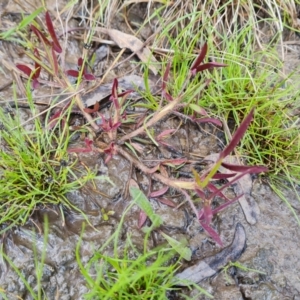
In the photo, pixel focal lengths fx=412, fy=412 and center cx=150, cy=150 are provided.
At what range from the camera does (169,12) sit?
2.07m

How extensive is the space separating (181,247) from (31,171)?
68 cm

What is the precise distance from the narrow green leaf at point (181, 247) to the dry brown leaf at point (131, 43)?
32.7 inches

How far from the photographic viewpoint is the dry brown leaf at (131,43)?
2.04 m

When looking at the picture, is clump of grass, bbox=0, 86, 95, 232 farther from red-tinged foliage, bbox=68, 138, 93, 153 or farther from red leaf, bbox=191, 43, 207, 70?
red leaf, bbox=191, 43, 207, 70

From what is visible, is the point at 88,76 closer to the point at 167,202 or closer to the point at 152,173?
the point at 152,173

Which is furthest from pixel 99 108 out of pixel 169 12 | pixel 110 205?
pixel 169 12

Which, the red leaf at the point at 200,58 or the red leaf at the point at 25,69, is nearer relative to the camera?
the red leaf at the point at 200,58

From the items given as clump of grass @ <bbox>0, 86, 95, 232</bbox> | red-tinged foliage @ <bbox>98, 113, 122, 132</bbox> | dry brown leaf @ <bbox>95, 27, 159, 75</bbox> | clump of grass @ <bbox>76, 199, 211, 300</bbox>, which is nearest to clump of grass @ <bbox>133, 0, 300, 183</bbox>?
dry brown leaf @ <bbox>95, 27, 159, 75</bbox>

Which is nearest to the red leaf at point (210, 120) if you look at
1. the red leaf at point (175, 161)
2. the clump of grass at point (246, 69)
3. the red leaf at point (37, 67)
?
the clump of grass at point (246, 69)

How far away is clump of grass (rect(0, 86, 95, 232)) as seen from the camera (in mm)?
1643

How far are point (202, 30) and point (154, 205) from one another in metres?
0.90

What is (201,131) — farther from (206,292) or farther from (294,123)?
(206,292)

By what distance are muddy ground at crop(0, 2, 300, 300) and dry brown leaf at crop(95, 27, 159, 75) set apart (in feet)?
1.15

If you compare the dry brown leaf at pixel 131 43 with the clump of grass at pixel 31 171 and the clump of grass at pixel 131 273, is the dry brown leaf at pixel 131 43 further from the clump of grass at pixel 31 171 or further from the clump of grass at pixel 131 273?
the clump of grass at pixel 131 273
